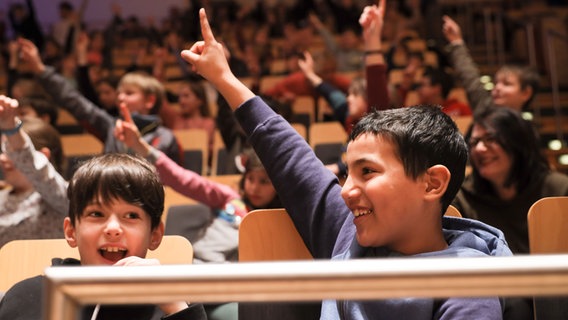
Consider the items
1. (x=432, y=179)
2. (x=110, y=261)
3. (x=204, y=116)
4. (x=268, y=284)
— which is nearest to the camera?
(x=268, y=284)

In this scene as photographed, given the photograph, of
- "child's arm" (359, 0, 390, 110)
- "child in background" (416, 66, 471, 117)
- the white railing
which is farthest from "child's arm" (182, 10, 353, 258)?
"child in background" (416, 66, 471, 117)

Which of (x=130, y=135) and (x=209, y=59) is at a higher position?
(x=209, y=59)

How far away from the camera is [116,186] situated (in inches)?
64.3

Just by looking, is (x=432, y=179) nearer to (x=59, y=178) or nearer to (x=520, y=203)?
(x=520, y=203)

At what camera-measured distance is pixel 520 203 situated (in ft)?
7.98

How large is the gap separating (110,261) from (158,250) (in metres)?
0.36

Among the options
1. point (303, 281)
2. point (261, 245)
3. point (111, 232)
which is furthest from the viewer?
point (261, 245)

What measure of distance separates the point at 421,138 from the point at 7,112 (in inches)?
50.9

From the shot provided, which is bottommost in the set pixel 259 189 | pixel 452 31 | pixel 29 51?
pixel 259 189

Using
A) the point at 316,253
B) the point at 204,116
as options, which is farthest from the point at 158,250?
the point at 204,116

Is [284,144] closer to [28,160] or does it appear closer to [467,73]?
[28,160]

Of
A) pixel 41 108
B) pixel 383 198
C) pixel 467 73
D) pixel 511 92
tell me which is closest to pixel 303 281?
pixel 383 198

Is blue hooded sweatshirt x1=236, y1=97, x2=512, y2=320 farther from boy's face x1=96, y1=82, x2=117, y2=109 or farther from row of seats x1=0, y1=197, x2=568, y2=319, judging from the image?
boy's face x1=96, y1=82, x2=117, y2=109

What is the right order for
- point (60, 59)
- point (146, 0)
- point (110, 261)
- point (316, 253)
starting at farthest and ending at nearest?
point (146, 0) → point (60, 59) → point (316, 253) → point (110, 261)
